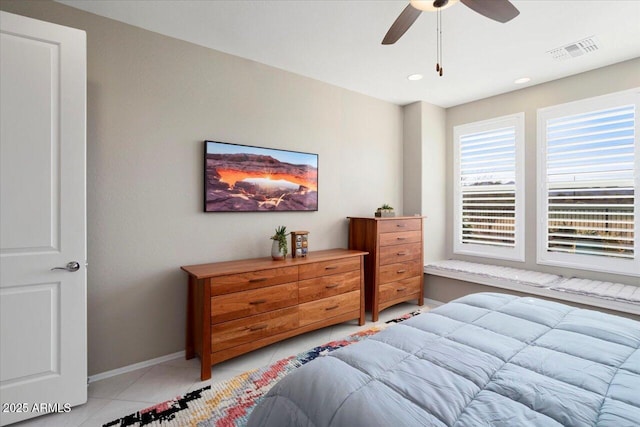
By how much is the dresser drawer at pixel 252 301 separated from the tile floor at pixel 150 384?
42 cm

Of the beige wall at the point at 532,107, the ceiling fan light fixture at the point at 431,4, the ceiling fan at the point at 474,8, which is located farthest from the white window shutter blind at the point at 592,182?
the ceiling fan light fixture at the point at 431,4

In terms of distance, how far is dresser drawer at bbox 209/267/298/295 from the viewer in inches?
97.6

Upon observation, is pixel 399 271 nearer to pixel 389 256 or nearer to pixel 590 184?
pixel 389 256

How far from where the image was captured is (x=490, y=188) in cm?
421

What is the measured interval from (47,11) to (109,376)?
268 centimetres

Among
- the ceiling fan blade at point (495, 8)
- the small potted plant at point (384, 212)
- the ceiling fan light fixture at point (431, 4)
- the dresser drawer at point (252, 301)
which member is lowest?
the dresser drawer at point (252, 301)

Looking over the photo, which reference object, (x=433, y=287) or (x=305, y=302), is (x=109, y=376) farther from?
(x=433, y=287)

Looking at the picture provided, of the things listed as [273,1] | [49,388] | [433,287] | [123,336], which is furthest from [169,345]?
[433,287]

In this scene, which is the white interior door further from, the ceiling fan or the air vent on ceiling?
the air vent on ceiling

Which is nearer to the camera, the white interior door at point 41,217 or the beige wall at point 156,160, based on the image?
the white interior door at point 41,217

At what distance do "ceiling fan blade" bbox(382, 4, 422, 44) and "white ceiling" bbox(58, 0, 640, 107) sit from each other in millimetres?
343

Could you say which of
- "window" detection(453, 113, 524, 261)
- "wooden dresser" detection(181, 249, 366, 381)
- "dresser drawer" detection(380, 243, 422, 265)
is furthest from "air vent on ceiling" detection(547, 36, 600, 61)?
"wooden dresser" detection(181, 249, 366, 381)

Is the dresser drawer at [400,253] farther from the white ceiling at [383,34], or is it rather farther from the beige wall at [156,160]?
the white ceiling at [383,34]

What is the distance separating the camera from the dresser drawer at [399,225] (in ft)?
12.2
